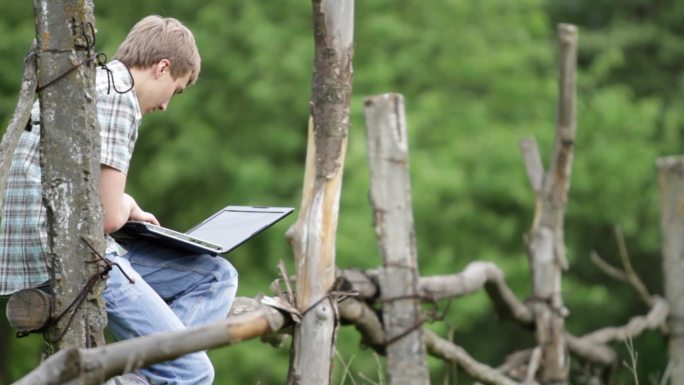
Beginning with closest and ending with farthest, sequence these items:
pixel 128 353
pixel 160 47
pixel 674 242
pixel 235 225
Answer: pixel 128 353 < pixel 160 47 < pixel 235 225 < pixel 674 242

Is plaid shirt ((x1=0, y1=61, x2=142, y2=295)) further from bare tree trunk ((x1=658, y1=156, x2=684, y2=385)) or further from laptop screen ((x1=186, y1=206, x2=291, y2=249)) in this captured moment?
bare tree trunk ((x1=658, y1=156, x2=684, y2=385))

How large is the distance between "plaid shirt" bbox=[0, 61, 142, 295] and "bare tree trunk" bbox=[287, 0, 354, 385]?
681 millimetres

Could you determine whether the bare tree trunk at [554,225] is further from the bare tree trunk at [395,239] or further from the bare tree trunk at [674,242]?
the bare tree trunk at [395,239]

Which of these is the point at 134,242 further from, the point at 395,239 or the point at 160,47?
the point at 395,239

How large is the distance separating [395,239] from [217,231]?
2.29 meters

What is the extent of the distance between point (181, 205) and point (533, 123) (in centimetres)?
437

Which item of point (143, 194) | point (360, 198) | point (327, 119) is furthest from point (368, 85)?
point (327, 119)

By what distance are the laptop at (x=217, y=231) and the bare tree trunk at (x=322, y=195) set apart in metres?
0.13

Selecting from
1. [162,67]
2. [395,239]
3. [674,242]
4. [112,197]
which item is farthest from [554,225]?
[112,197]

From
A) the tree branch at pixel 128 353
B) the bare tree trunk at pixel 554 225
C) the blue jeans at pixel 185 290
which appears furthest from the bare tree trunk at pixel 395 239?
the tree branch at pixel 128 353

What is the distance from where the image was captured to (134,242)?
3551 mm

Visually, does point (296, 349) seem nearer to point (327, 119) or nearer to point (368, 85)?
point (327, 119)

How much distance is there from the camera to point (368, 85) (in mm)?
13922

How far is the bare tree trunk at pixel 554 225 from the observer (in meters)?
7.75
